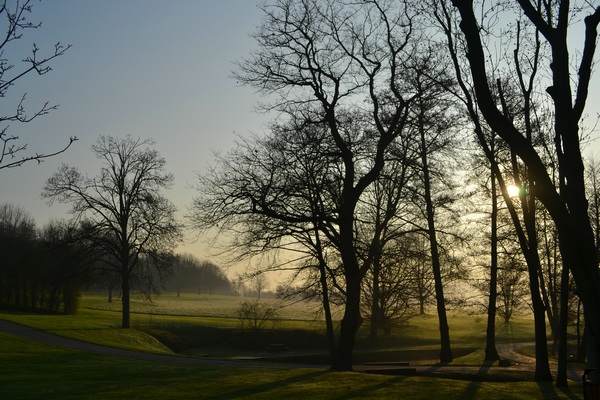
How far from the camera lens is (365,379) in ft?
63.4

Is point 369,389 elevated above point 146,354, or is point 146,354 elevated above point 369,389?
point 369,389

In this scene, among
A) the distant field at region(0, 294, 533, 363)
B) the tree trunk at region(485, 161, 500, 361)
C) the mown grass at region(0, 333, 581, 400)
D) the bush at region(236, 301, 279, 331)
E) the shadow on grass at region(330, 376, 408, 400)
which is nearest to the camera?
the shadow on grass at region(330, 376, 408, 400)

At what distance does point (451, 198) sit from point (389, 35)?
9593mm

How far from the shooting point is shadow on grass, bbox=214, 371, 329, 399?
16.3 meters

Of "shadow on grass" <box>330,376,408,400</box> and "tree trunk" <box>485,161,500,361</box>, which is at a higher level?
"tree trunk" <box>485,161,500,361</box>

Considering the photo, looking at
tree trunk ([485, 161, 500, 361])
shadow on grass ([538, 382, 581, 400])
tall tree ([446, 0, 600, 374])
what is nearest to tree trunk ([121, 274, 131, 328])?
tree trunk ([485, 161, 500, 361])

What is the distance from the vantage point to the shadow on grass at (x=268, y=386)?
16.3m

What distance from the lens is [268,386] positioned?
59.0 ft

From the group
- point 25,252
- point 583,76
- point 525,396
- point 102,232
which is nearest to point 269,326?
point 102,232

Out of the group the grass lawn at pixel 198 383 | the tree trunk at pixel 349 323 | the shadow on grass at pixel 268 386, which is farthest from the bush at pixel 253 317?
the shadow on grass at pixel 268 386

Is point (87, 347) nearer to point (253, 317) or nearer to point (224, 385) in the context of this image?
point (224, 385)

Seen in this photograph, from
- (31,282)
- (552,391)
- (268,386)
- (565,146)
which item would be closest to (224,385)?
(268,386)

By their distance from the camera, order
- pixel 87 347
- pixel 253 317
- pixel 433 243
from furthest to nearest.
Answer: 1. pixel 253 317
2. pixel 87 347
3. pixel 433 243

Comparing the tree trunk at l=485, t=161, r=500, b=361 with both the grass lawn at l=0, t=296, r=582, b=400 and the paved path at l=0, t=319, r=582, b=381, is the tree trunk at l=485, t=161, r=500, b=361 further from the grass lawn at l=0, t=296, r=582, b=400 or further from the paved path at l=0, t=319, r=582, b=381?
the paved path at l=0, t=319, r=582, b=381
